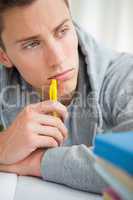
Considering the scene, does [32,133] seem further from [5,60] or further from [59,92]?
[5,60]

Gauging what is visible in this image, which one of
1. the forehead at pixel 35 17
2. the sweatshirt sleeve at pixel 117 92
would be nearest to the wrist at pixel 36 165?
the sweatshirt sleeve at pixel 117 92

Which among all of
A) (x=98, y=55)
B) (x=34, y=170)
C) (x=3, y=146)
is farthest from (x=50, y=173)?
(x=98, y=55)

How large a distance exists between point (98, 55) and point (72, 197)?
534mm

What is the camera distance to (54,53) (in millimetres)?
888

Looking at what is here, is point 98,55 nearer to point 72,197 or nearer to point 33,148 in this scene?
point 33,148


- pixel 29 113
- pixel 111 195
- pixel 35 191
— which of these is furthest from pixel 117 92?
pixel 111 195

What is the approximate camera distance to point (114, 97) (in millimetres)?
951

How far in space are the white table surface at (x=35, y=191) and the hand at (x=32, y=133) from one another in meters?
0.06

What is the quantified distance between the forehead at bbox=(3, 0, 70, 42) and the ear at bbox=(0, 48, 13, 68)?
0.52 feet

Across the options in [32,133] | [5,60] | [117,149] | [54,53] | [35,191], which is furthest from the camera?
[5,60]

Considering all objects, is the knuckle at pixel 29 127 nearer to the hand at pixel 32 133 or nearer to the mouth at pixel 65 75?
the hand at pixel 32 133

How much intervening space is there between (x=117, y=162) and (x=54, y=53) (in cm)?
57

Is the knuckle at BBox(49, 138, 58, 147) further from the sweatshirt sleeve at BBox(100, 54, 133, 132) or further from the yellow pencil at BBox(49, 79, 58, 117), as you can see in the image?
the sweatshirt sleeve at BBox(100, 54, 133, 132)

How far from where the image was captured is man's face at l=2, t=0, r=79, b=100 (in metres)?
0.89
